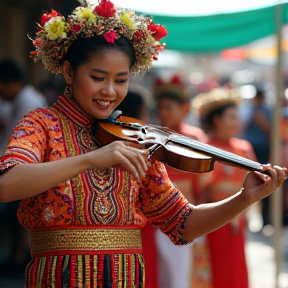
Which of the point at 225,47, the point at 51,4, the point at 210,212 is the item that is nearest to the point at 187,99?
the point at 225,47

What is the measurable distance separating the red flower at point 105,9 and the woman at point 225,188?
3.06m

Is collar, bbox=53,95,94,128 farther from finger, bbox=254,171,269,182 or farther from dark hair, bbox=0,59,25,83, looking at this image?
dark hair, bbox=0,59,25,83

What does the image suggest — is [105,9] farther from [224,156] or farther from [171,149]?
[224,156]

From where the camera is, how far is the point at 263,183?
2539 mm

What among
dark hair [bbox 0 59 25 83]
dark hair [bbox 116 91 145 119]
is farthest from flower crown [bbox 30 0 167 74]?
dark hair [bbox 0 59 25 83]

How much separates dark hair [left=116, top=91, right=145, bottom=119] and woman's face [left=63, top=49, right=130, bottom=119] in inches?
97.7

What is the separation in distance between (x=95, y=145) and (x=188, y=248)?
136 inches

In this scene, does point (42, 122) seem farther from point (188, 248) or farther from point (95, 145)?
point (188, 248)

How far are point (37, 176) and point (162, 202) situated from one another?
65cm

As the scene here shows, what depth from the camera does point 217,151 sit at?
2.63m

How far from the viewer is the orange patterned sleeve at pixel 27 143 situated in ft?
7.46

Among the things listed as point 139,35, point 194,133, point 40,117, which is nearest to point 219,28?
point 194,133

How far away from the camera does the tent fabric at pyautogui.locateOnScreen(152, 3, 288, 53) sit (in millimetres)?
6184

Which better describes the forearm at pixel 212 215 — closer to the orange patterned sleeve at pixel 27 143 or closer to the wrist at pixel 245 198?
the wrist at pixel 245 198
